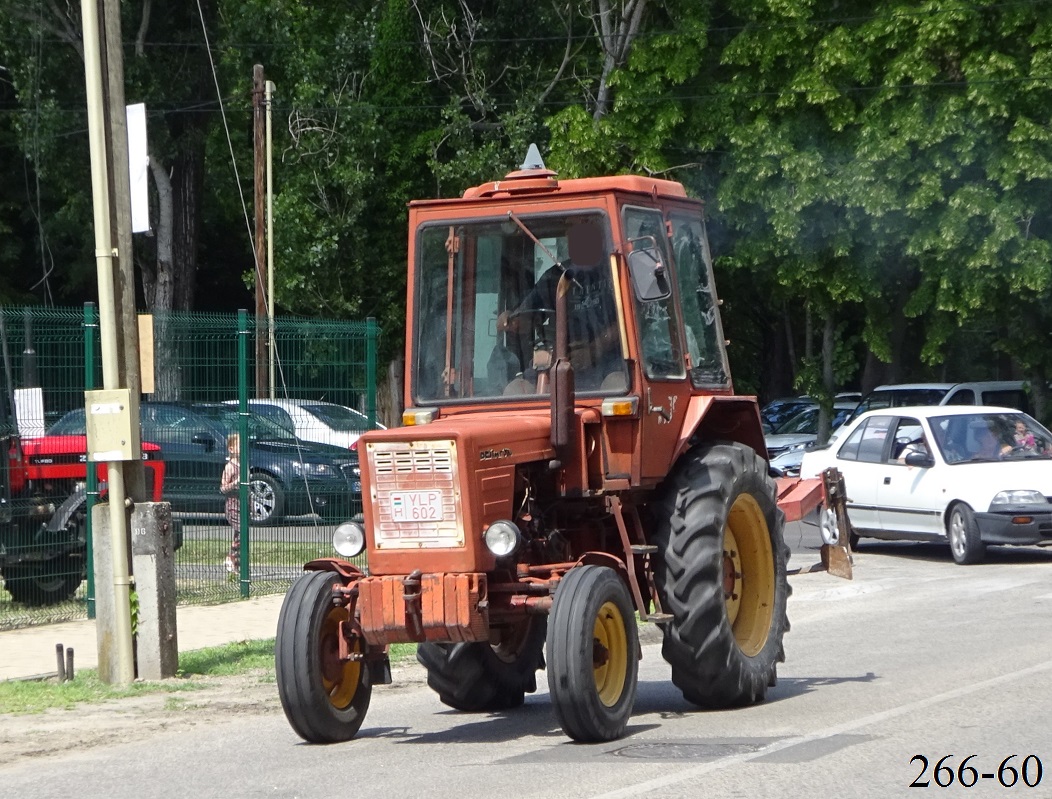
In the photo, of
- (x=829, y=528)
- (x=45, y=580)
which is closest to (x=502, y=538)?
(x=829, y=528)

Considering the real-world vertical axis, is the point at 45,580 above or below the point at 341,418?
below

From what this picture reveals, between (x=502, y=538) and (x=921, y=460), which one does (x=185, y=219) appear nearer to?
(x=921, y=460)

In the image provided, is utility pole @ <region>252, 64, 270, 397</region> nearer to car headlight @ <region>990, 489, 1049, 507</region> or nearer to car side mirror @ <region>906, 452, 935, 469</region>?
car side mirror @ <region>906, 452, 935, 469</region>

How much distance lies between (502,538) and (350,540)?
→ 34.6 inches

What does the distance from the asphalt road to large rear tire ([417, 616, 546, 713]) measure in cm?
13

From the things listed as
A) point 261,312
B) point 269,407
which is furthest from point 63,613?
point 261,312

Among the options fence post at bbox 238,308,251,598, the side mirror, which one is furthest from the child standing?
the side mirror

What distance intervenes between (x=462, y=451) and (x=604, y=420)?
1.13m

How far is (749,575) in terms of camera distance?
9.96m

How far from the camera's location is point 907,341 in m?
38.7

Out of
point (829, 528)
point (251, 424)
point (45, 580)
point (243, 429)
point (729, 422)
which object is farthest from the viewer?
point (251, 424)

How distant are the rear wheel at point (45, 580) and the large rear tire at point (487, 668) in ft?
19.1

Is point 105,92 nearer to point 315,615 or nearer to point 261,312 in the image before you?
point 315,615

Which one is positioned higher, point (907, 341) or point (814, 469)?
point (907, 341)
